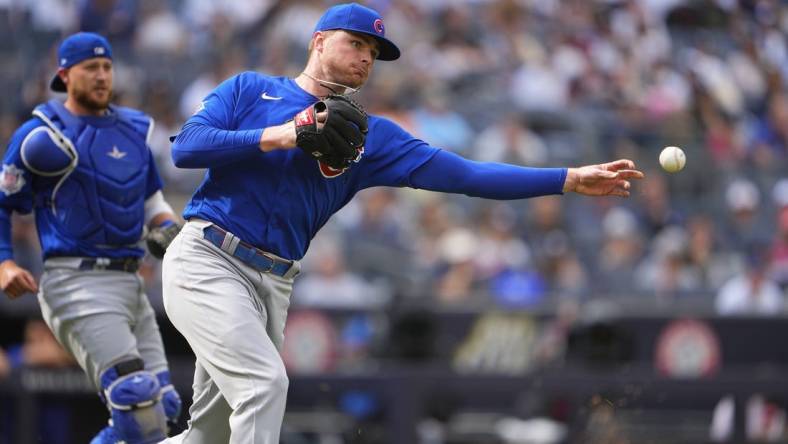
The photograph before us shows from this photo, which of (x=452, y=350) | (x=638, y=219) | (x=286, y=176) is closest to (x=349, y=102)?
(x=286, y=176)

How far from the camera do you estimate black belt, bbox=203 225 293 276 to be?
582 cm

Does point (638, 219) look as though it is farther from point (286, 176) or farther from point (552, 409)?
point (286, 176)

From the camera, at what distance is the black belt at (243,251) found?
582 cm

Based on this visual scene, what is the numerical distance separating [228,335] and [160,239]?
1563 millimetres

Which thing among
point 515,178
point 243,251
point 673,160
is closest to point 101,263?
point 243,251

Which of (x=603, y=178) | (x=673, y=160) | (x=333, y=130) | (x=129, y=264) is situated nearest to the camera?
(x=333, y=130)

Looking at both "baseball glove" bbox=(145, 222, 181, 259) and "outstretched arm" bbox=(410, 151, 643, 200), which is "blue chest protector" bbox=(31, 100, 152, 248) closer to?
"baseball glove" bbox=(145, 222, 181, 259)

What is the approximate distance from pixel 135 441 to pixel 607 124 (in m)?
10.8

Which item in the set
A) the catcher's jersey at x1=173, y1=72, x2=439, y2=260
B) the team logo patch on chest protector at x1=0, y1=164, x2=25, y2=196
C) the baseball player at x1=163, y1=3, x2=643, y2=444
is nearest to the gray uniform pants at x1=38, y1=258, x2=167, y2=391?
the team logo patch on chest protector at x1=0, y1=164, x2=25, y2=196

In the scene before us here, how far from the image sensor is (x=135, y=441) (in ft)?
22.2

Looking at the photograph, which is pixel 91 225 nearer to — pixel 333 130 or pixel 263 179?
pixel 263 179

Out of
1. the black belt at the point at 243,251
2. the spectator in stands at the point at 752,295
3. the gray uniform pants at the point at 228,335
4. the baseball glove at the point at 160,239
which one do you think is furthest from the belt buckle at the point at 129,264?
the spectator in stands at the point at 752,295

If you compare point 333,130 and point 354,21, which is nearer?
point 333,130

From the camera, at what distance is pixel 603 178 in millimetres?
5973
